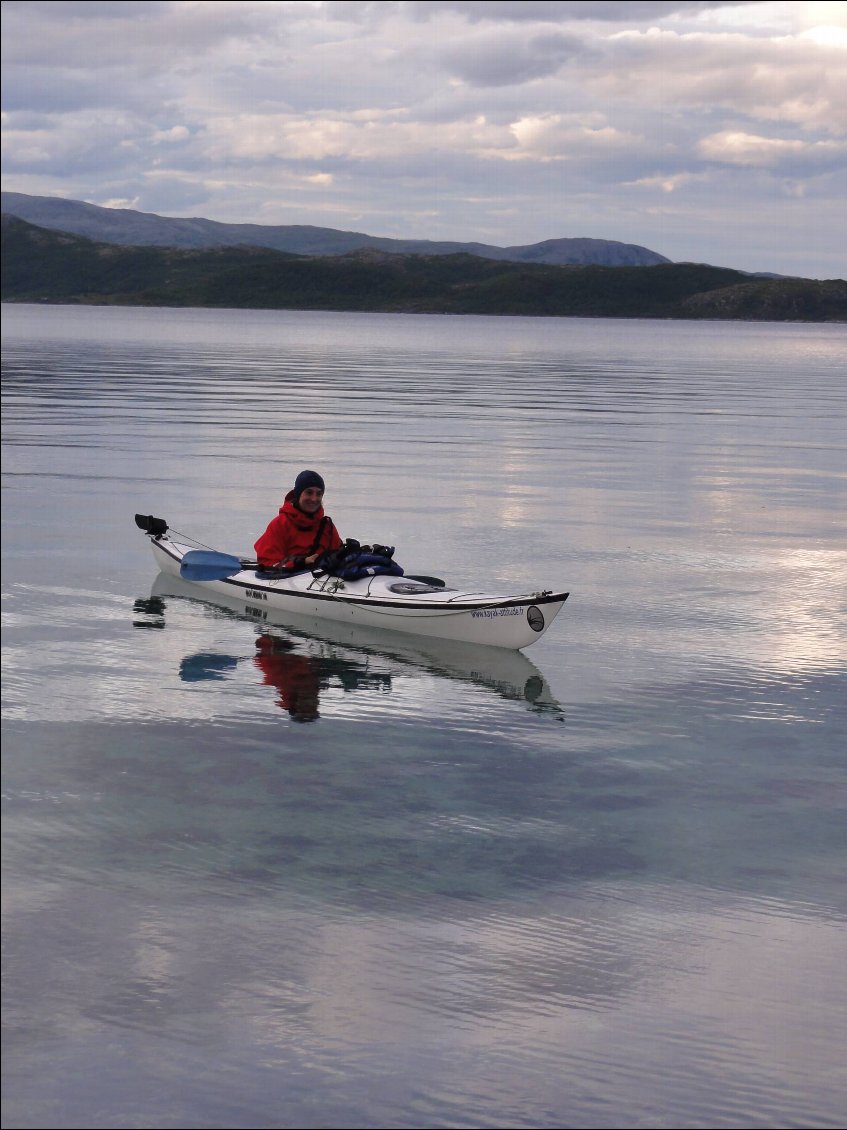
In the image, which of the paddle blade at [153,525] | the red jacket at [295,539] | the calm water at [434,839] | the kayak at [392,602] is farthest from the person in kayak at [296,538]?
the paddle blade at [153,525]

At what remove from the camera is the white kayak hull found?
16.5 m

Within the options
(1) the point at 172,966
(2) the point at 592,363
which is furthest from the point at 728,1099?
(2) the point at 592,363

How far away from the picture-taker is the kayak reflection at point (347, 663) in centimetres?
1535

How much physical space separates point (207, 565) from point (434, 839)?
8.91m

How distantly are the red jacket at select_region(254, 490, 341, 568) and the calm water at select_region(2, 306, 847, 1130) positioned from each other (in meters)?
1.02

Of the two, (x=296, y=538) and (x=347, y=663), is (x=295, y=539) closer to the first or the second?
(x=296, y=538)

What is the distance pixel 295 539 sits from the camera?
18734 millimetres

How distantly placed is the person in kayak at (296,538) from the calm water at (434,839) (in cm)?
96

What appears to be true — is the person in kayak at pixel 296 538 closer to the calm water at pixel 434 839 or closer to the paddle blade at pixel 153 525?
the calm water at pixel 434 839

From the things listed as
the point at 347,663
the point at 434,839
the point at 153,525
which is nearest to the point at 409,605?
the point at 347,663

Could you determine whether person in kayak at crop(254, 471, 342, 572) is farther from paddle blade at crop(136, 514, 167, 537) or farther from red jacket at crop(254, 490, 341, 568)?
paddle blade at crop(136, 514, 167, 537)

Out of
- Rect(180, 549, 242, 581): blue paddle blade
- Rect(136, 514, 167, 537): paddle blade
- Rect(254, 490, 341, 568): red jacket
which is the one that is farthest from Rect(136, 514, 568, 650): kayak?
Rect(136, 514, 167, 537): paddle blade

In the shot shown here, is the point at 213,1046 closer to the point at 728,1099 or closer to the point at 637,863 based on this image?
the point at 728,1099

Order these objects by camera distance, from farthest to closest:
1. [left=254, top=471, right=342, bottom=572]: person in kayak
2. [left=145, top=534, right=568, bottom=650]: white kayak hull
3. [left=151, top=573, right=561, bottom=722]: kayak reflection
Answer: [left=254, top=471, right=342, bottom=572]: person in kayak → [left=145, top=534, right=568, bottom=650]: white kayak hull → [left=151, top=573, right=561, bottom=722]: kayak reflection
